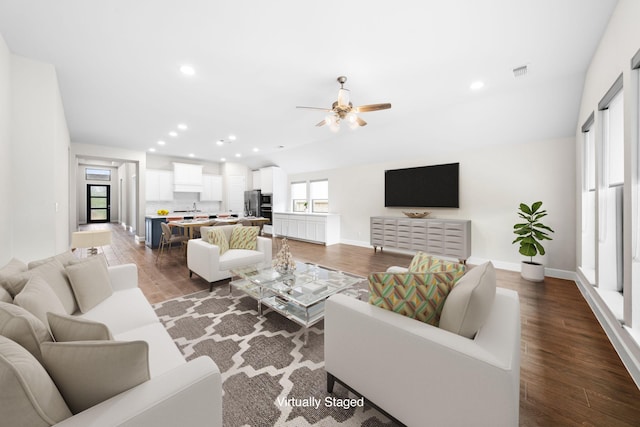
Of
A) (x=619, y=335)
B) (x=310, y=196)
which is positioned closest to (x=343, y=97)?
(x=619, y=335)

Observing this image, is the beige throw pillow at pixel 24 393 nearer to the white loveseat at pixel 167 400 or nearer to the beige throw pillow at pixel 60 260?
the white loveseat at pixel 167 400

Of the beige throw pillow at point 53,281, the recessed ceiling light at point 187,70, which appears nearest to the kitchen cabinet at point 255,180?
the recessed ceiling light at point 187,70

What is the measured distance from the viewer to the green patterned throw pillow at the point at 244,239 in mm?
3812

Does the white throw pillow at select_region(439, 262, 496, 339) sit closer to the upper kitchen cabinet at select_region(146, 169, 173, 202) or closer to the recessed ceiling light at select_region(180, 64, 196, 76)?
the recessed ceiling light at select_region(180, 64, 196, 76)

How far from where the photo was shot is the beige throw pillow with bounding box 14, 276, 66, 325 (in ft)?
3.47

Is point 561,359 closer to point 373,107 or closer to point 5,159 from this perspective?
point 373,107

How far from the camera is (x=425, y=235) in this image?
491cm

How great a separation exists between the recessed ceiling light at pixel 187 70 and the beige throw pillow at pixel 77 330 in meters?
2.81

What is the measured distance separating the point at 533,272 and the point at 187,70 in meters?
5.63

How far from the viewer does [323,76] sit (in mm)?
2885

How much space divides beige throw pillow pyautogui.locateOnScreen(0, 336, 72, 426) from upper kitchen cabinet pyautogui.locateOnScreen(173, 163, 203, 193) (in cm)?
802

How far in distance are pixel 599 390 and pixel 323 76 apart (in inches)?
145

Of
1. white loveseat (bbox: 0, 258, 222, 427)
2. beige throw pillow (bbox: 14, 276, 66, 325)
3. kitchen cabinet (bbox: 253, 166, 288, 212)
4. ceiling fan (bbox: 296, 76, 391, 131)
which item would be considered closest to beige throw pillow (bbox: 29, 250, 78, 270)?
beige throw pillow (bbox: 14, 276, 66, 325)

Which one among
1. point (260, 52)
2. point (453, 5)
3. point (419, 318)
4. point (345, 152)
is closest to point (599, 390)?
point (419, 318)
